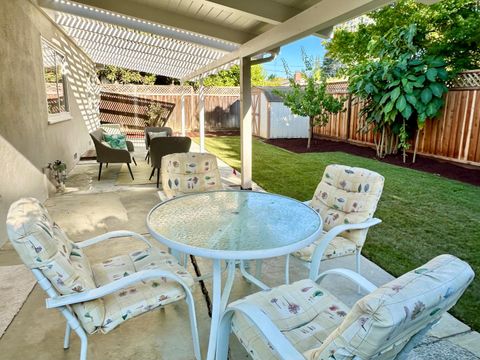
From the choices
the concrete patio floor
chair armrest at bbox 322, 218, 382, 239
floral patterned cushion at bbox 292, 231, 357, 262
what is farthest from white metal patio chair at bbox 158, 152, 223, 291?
chair armrest at bbox 322, 218, 382, 239

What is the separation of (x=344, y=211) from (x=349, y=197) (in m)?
0.12

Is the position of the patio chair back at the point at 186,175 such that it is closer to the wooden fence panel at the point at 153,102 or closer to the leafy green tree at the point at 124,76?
the wooden fence panel at the point at 153,102

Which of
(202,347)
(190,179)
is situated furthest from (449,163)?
(202,347)

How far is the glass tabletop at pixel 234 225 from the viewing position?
1.72 metres

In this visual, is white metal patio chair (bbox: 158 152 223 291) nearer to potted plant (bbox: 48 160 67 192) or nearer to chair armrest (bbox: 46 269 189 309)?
chair armrest (bbox: 46 269 189 309)

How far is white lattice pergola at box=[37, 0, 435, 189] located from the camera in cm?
315

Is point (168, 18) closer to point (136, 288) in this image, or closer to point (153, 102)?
point (136, 288)

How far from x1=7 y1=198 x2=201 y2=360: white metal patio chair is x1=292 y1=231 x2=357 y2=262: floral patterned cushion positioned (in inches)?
32.6

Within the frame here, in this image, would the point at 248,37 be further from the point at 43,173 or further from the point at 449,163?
the point at 449,163

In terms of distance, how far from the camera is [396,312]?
85 cm

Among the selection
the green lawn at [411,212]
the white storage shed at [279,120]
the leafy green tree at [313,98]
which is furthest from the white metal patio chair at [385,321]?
the white storage shed at [279,120]

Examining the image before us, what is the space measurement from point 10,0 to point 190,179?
319 centimetres

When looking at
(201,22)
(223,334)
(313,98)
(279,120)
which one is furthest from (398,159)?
(223,334)

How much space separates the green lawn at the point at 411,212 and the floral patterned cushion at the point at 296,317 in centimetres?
127
